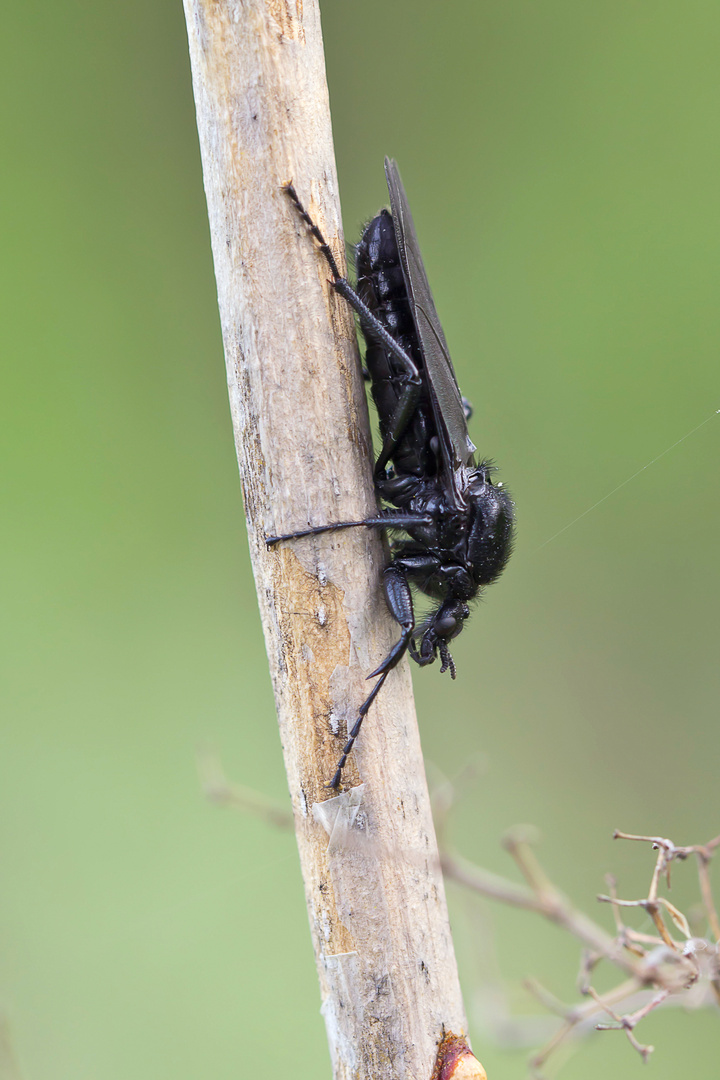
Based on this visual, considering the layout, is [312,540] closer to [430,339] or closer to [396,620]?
[396,620]

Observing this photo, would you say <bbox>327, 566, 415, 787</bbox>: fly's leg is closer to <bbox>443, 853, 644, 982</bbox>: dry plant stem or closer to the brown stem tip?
<bbox>443, 853, 644, 982</bbox>: dry plant stem

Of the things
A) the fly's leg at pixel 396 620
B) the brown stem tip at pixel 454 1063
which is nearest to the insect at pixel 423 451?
the fly's leg at pixel 396 620

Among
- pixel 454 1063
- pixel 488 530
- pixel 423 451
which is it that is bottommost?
pixel 454 1063

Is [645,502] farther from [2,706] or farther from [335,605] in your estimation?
[2,706]

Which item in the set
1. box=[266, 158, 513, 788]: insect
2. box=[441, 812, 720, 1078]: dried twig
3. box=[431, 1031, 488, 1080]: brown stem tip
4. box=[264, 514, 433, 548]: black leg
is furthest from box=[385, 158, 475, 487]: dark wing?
box=[431, 1031, 488, 1080]: brown stem tip

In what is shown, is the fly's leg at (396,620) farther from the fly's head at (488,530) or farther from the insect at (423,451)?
the fly's head at (488,530)

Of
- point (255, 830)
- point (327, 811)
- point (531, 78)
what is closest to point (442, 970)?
point (327, 811)

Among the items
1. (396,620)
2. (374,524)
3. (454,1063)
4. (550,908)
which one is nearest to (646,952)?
(550,908)
